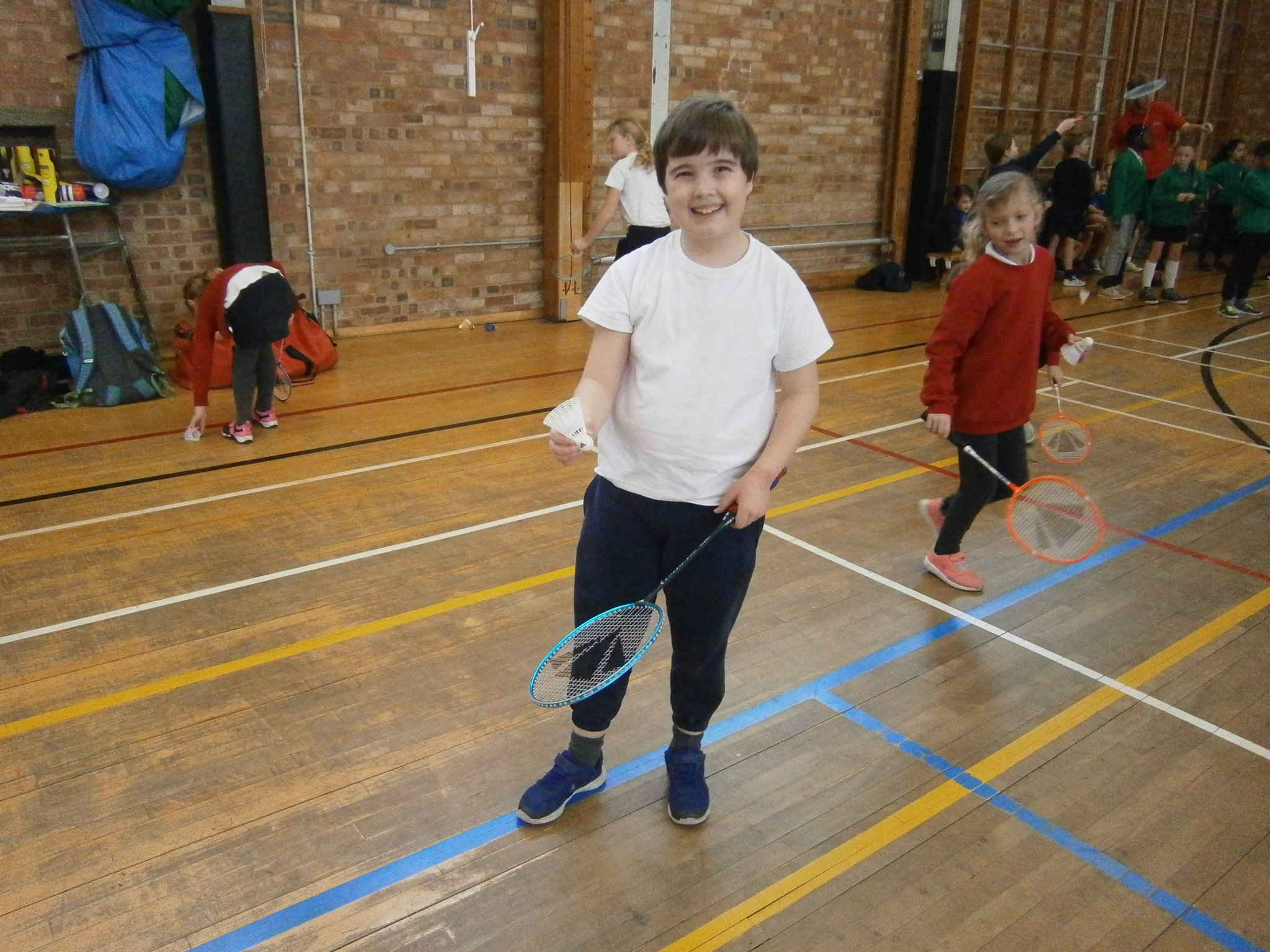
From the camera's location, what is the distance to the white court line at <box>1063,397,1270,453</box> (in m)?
6.01

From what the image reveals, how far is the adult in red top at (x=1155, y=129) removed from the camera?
1140 cm

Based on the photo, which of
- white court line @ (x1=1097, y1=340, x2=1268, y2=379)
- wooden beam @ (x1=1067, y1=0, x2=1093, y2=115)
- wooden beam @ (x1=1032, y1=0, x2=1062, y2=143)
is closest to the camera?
white court line @ (x1=1097, y1=340, x2=1268, y2=379)

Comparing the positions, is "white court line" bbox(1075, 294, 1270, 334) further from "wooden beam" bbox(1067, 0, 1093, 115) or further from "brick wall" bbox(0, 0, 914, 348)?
"wooden beam" bbox(1067, 0, 1093, 115)

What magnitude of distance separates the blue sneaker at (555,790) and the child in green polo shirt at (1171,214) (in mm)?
10098

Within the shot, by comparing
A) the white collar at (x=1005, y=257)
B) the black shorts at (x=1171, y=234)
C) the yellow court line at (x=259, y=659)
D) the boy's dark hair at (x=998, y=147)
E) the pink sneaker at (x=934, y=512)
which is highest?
the boy's dark hair at (x=998, y=147)

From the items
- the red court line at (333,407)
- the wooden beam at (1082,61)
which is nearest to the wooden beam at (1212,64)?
the wooden beam at (1082,61)

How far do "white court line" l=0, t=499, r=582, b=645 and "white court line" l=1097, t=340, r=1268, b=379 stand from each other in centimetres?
575

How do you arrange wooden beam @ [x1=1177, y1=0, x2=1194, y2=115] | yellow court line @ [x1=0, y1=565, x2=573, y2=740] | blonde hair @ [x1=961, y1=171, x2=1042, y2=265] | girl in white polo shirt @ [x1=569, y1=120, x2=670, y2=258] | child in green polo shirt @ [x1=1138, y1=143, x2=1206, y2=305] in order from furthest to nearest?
1. wooden beam @ [x1=1177, y1=0, x2=1194, y2=115]
2. child in green polo shirt @ [x1=1138, y1=143, x2=1206, y2=305]
3. girl in white polo shirt @ [x1=569, y1=120, x2=670, y2=258]
4. blonde hair @ [x1=961, y1=171, x2=1042, y2=265]
5. yellow court line @ [x1=0, y1=565, x2=573, y2=740]

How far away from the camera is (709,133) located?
6.61 ft

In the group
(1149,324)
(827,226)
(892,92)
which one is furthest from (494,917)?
(892,92)

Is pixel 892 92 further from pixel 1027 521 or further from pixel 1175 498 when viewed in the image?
pixel 1027 521

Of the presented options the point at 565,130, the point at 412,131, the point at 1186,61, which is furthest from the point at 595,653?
the point at 1186,61

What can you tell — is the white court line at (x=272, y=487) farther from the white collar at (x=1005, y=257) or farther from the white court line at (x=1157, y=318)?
the white court line at (x=1157, y=318)

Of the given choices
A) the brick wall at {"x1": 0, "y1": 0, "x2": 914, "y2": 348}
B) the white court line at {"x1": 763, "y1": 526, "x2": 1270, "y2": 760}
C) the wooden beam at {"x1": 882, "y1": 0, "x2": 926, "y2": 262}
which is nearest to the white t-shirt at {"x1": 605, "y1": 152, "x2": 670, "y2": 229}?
the brick wall at {"x1": 0, "y1": 0, "x2": 914, "y2": 348}
